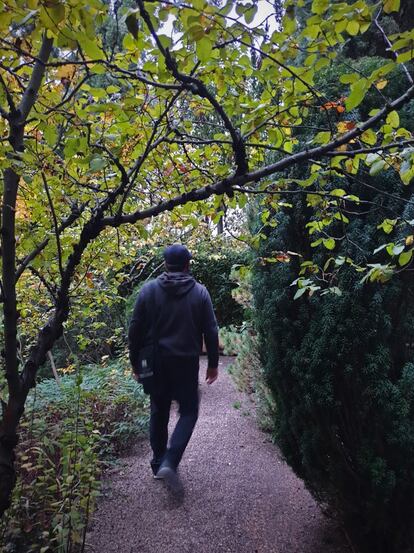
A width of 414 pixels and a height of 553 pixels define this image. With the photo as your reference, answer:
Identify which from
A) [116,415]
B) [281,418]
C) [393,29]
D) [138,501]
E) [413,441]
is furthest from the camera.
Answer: [116,415]

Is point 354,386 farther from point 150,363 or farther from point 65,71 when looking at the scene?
point 65,71

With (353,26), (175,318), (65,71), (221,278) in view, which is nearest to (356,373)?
(175,318)

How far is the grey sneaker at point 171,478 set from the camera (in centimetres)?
284

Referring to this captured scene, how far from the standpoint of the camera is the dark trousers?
3.10 m

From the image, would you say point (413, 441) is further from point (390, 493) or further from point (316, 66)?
point (316, 66)

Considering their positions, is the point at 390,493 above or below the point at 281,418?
below

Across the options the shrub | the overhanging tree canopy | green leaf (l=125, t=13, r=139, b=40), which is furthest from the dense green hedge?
green leaf (l=125, t=13, r=139, b=40)

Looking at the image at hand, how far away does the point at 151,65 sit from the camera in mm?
1716

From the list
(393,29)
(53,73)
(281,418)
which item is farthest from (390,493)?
(393,29)

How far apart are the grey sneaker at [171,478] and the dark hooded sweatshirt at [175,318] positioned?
0.78m

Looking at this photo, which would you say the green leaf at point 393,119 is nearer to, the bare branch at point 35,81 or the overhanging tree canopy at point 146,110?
the overhanging tree canopy at point 146,110

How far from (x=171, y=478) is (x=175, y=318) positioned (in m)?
1.10

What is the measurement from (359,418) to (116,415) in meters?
3.15

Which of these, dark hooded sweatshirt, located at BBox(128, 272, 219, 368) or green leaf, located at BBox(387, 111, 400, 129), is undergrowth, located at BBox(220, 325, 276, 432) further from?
green leaf, located at BBox(387, 111, 400, 129)
